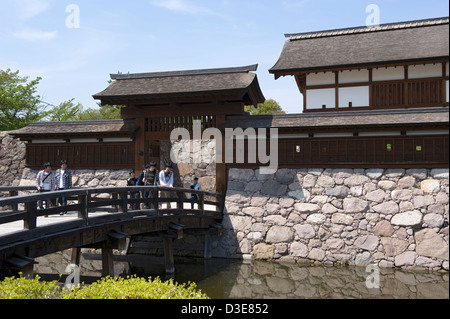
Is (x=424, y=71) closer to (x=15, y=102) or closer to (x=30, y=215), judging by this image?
(x=30, y=215)

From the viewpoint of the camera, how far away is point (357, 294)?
11.9 m

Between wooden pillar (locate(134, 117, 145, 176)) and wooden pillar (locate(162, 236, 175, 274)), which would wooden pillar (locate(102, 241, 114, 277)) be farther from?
wooden pillar (locate(134, 117, 145, 176))

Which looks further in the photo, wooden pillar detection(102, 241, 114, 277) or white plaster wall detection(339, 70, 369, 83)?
white plaster wall detection(339, 70, 369, 83)

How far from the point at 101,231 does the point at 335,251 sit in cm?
873

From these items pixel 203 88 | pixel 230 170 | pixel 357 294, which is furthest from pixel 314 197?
pixel 203 88

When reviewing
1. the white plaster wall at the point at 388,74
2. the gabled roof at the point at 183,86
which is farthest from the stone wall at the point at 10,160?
the white plaster wall at the point at 388,74

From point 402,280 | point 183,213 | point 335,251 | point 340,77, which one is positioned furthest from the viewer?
point 340,77

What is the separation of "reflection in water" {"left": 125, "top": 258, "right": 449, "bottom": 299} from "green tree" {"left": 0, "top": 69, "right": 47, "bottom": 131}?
1898 centimetres

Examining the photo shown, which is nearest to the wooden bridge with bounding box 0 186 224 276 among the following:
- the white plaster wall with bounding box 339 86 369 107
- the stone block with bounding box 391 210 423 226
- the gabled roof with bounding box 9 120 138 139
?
the gabled roof with bounding box 9 120 138 139

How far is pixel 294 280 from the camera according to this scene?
1341cm

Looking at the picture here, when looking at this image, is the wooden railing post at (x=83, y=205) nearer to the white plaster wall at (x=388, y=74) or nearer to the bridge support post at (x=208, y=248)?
the bridge support post at (x=208, y=248)

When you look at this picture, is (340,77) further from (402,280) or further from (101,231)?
(101,231)

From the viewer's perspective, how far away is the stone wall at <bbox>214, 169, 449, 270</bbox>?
14758 millimetres

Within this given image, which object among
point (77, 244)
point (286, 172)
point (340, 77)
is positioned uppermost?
point (340, 77)
